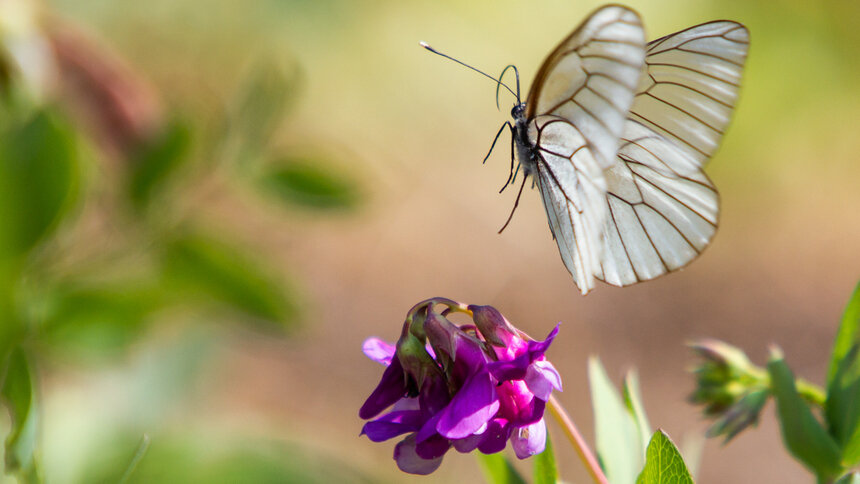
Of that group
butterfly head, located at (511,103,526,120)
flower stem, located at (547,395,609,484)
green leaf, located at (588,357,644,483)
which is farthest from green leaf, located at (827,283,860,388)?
butterfly head, located at (511,103,526,120)

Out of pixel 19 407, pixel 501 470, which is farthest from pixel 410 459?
pixel 19 407

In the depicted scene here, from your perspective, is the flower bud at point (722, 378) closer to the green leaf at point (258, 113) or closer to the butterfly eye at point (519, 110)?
the butterfly eye at point (519, 110)

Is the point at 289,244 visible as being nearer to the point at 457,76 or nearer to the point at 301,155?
the point at 457,76

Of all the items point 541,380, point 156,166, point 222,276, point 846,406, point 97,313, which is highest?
point 846,406

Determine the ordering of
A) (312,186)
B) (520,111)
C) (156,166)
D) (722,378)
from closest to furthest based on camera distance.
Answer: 1. (520,111)
2. (722,378)
3. (156,166)
4. (312,186)

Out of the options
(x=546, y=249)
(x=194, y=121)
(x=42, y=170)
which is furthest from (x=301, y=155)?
(x=546, y=249)

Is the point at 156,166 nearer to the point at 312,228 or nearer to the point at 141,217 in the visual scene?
the point at 141,217
